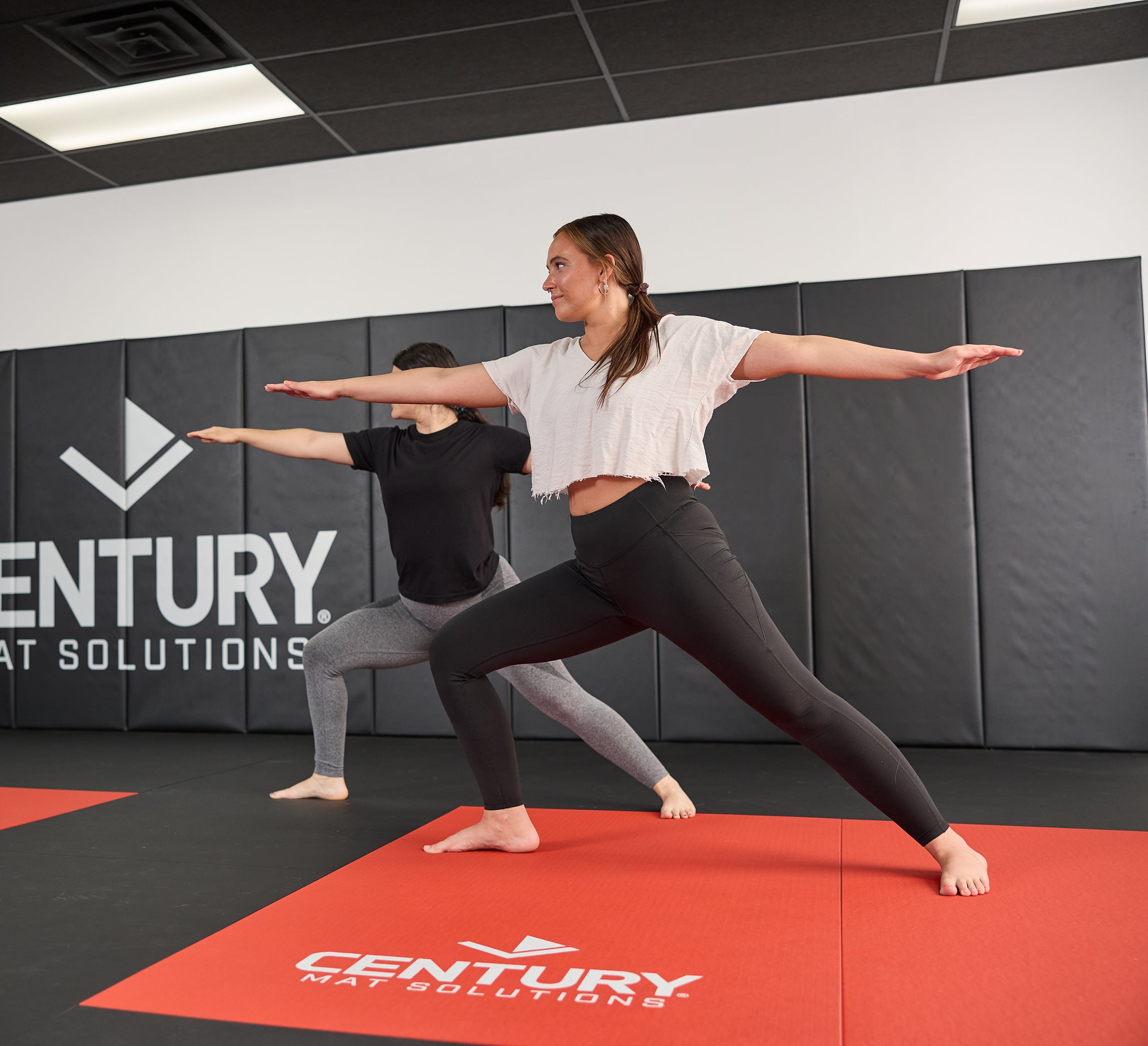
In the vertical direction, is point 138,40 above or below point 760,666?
above

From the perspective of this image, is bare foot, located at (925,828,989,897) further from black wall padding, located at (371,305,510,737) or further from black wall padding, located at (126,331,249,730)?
black wall padding, located at (126,331,249,730)

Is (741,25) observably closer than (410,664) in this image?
No

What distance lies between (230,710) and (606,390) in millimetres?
3358

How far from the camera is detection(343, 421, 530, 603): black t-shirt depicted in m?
2.62

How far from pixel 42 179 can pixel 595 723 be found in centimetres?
431

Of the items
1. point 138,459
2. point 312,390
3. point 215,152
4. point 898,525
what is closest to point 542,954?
point 312,390

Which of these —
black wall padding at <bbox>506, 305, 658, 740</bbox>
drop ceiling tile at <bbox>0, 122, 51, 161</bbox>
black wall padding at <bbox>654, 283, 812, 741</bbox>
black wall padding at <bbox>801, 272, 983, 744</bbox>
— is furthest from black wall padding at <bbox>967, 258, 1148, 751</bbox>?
drop ceiling tile at <bbox>0, 122, 51, 161</bbox>

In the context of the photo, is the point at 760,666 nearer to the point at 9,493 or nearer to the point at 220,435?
the point at 220,435

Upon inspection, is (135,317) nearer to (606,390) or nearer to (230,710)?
(230,710)

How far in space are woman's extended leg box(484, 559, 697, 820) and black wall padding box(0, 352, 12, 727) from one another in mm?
3453

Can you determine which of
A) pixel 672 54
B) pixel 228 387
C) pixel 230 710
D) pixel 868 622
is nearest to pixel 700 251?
pixel 672 54

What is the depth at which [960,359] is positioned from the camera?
1693 millimetres

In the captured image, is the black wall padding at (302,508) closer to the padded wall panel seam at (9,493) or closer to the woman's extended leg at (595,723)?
the padded wall panel seam at (9,493)

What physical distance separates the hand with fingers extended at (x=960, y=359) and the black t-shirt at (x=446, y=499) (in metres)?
1.19
